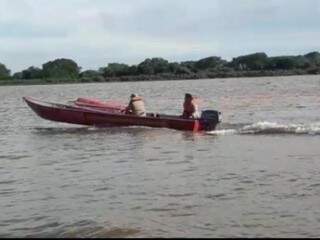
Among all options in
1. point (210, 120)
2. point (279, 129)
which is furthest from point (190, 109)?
point (279, 129)

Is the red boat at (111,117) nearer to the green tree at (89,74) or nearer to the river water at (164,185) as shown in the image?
the river water at (164,185)

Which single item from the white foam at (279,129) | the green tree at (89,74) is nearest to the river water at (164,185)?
the white foam at (279,129)

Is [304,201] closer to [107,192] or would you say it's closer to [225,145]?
[107,192]

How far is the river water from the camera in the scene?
10.2 m

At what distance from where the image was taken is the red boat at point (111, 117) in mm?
25719

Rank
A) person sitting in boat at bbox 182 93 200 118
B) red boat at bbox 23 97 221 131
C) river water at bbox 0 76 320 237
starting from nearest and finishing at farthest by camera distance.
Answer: river water at bbox 0 76 320 237, red boat at bbox 23 97 221 131, person sitting in boat at bbox 182 93 200 118

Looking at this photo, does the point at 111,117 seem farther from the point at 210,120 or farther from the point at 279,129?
the point at 279,129

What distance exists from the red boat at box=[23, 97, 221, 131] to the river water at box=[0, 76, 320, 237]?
109 centimetres

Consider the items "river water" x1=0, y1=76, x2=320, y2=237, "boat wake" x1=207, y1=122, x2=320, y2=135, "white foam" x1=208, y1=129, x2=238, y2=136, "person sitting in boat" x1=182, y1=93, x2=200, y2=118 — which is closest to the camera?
"river water" x1=0, y1=76, x2=320, y2=237

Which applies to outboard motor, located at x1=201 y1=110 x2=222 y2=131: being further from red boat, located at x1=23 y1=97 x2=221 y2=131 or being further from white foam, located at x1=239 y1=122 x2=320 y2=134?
white foam, located at x1=239 y1=122 x2=320 y2=134

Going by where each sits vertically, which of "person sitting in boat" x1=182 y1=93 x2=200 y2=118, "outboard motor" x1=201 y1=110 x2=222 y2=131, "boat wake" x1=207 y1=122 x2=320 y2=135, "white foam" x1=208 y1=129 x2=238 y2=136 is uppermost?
"person sitting in boat" x1=182 y1=93 x2=200 y2=118

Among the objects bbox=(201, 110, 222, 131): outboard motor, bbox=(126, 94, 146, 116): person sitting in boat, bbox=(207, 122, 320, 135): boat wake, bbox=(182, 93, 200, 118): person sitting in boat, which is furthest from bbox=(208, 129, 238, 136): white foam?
bbox=(126, 94, 146, 116): person sitting in boat

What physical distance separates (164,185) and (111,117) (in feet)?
44.9

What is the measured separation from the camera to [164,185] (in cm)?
1363
